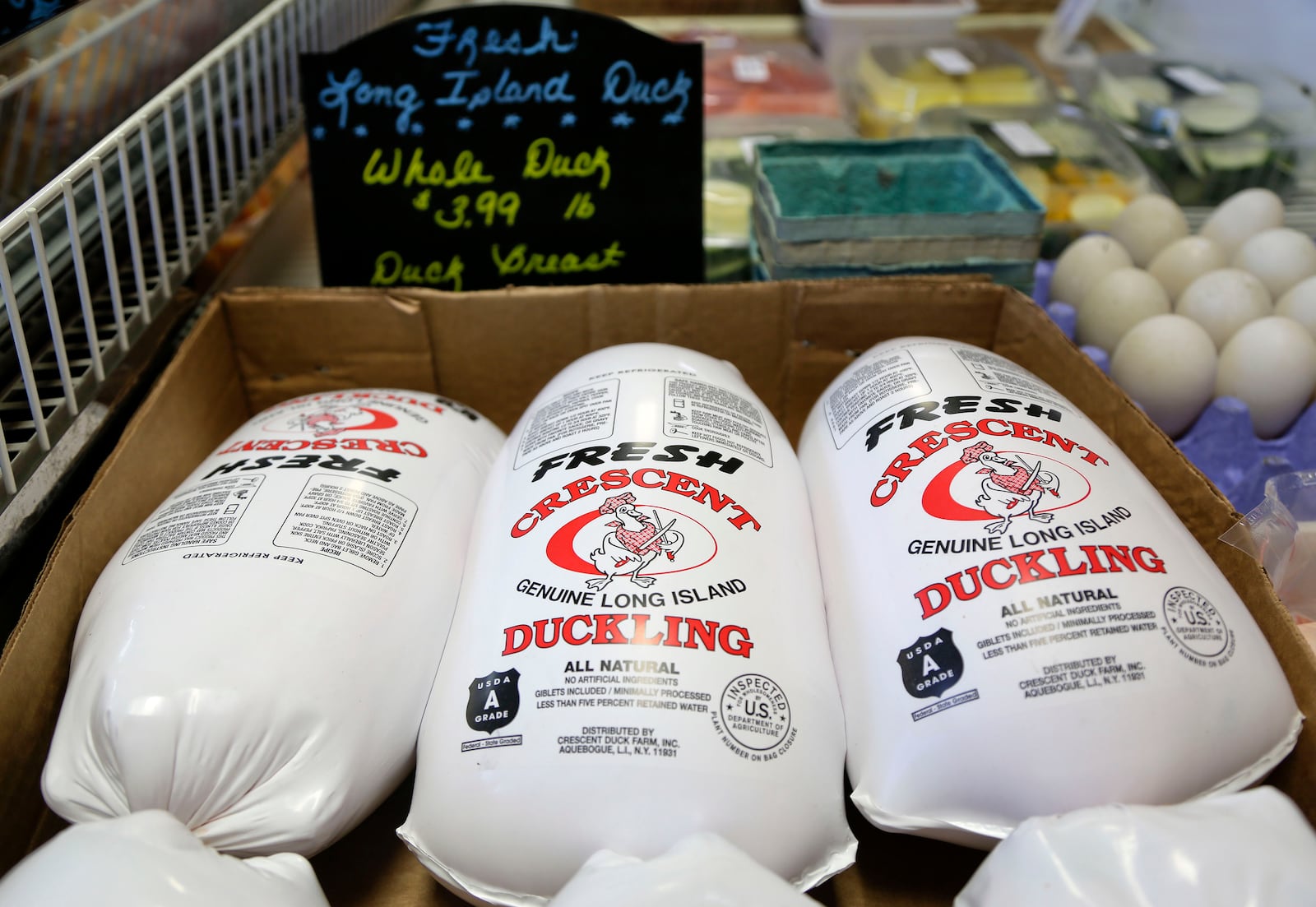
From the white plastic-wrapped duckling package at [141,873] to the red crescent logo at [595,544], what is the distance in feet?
0.97

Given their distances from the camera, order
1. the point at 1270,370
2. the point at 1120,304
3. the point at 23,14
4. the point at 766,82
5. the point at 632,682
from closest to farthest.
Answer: the point at 632,682
the point at 23,14
the point at 1270,370
the point at 1120,304
the point at 766,82

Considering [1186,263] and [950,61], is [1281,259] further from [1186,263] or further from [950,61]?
[950,61]

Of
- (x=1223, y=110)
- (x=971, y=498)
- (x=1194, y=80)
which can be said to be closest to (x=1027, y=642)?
(x=971, y=498)

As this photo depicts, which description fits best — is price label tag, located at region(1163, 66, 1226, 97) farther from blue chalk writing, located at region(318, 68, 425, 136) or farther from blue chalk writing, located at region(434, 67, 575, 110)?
blue chalk writing, located at region(318, 68, 425, 136)

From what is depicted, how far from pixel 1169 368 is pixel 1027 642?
64 centimetres

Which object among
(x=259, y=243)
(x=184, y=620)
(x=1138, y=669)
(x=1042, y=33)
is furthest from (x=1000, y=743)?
(x=1042, y=33)

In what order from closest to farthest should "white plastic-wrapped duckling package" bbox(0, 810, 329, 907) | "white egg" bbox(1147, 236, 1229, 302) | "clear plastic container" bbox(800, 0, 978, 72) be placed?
1. "white plastic-wrapped duckling package" bbox(0, 810, 329, 907)
2. "white egg" bbox(1147, 236, 1229, 302)
3. "clear plastic container" bbox(800, 0, 978, 72)

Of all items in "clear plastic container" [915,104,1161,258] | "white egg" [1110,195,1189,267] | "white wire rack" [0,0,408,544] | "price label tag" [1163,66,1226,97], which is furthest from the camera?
"price label tag" [1163,66,1226,97]

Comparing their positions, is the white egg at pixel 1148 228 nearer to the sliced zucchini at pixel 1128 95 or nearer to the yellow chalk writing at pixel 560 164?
the sliced zucchini at pixel 1128 95

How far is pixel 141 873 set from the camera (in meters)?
0.56

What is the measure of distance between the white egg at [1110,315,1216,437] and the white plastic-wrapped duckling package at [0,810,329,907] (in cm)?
107

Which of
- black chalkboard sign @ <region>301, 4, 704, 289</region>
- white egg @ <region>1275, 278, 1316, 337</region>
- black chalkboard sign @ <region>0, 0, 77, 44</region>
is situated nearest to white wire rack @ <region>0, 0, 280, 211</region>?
black chalkboard sign @ <region>0, 0, 77, 44</region>

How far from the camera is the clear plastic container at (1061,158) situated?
5.15 feet

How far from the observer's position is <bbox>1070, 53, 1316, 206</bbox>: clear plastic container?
169 cm
